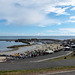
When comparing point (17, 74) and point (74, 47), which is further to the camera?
point (74, 47)

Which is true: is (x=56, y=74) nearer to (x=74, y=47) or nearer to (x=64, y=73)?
(x=64, y=73)

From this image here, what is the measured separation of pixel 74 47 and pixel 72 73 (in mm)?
21250

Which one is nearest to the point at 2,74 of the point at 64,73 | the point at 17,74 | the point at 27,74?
the point at 17,74

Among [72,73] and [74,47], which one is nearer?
[72,73]

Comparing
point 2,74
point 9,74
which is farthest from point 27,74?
point 2,74

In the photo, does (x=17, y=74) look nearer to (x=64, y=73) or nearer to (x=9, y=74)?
(x=9, y=74)

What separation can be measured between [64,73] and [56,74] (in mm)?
680

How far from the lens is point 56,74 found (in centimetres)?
776

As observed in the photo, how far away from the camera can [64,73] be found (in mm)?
Answer: 8023

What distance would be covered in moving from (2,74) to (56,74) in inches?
152

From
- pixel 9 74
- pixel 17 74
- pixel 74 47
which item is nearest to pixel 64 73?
pixel 17 74

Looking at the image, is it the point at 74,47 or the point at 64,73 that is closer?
the point at 64,73

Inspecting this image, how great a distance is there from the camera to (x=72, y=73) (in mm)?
8047

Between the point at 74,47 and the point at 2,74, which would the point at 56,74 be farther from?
the point at 74,47
